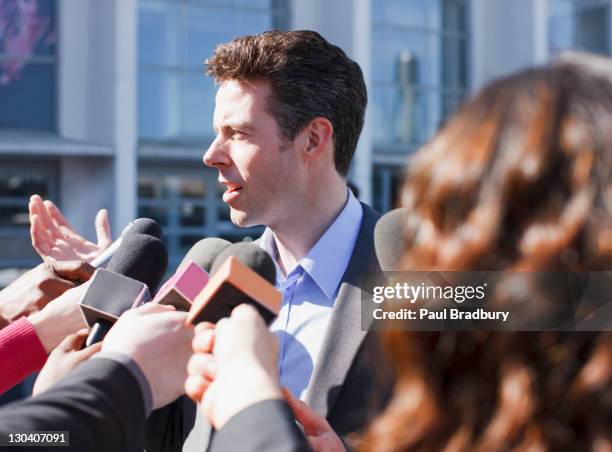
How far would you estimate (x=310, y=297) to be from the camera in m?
2.06

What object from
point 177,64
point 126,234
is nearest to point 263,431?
point 126,234

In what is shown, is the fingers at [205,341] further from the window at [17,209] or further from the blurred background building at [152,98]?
the window at [17,209]

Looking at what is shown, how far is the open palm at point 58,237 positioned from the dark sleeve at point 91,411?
3.31 ft

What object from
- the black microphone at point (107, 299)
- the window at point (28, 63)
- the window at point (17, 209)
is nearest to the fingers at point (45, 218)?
the black microphone at point (107, 299)

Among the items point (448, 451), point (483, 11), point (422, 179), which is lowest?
point (448, 451)

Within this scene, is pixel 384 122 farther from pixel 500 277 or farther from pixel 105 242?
pixel 500 277

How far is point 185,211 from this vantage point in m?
12.6

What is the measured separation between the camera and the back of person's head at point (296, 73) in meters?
2.26

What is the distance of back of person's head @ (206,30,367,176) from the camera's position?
2.26 metres

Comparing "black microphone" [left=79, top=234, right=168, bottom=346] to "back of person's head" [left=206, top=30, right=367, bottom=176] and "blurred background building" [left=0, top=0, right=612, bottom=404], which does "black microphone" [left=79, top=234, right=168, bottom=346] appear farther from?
"blurred background building" [left=0, top=0, right=612, bottom=404]

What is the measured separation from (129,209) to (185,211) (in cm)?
117

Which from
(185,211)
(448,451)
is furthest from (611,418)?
(185,211)

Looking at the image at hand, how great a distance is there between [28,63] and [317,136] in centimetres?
1004

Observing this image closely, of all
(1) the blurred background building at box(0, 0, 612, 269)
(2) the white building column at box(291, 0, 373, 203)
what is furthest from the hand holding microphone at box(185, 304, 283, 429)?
(2) the white building column at box(291, 0, 373, 203)
